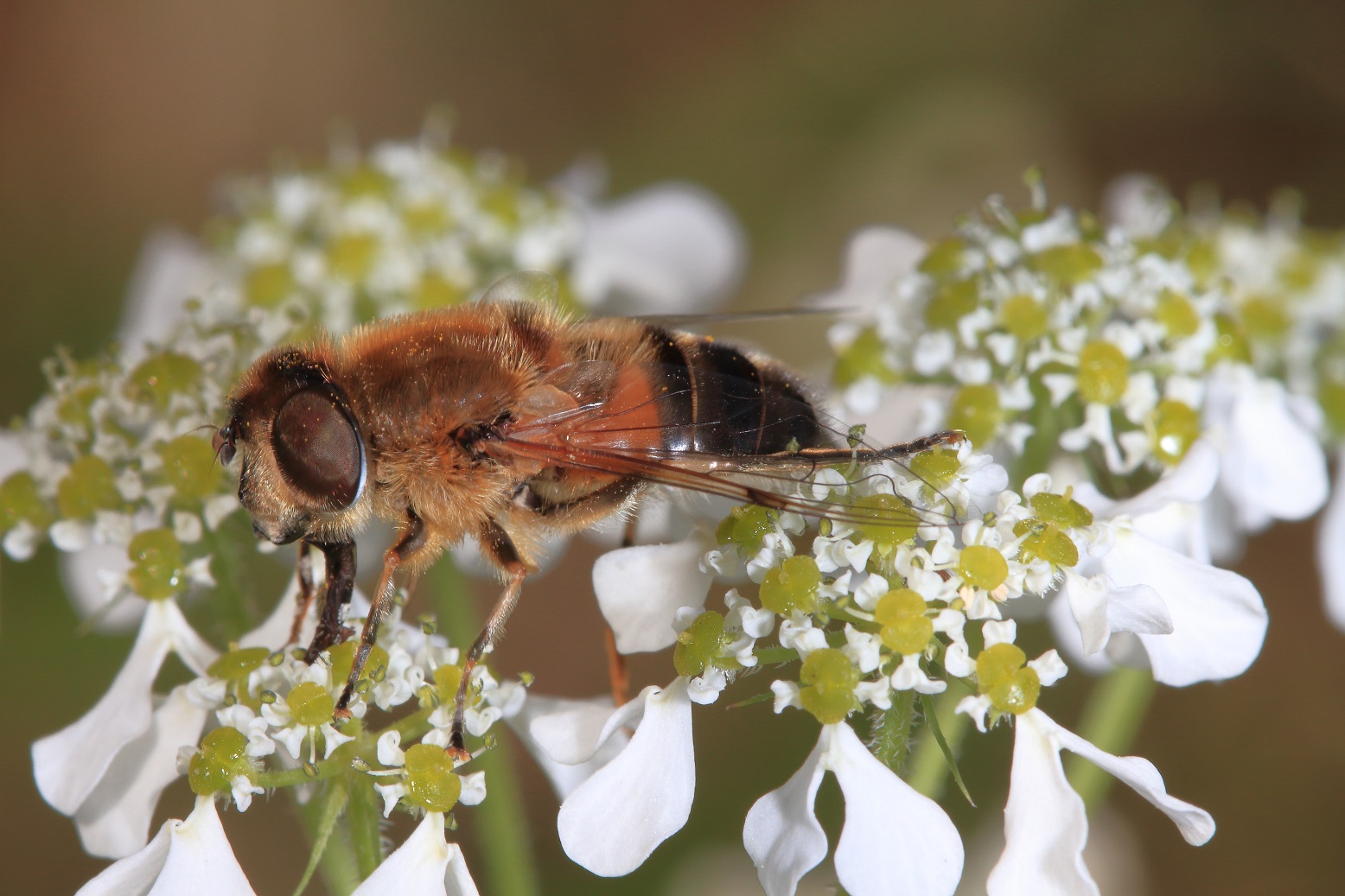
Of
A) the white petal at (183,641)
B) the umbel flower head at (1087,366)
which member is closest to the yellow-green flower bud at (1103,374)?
the umbel flower head at (1087,366)

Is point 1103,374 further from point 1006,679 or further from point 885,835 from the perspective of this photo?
point 885,835

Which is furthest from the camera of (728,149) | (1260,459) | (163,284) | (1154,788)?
(728,149)

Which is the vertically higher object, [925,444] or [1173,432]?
[925,444]

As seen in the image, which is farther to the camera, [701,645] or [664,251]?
[664,251]

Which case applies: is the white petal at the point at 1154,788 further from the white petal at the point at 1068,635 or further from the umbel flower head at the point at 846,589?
the white petal at the point at 1068,635

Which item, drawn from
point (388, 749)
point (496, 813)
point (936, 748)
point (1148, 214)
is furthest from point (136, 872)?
point (1148, 214)

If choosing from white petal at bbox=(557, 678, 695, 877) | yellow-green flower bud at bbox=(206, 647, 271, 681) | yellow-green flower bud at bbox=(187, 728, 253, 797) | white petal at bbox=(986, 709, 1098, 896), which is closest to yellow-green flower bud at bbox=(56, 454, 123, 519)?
yellow-green flower bud at bbox=(206, 647, 271, 681)
